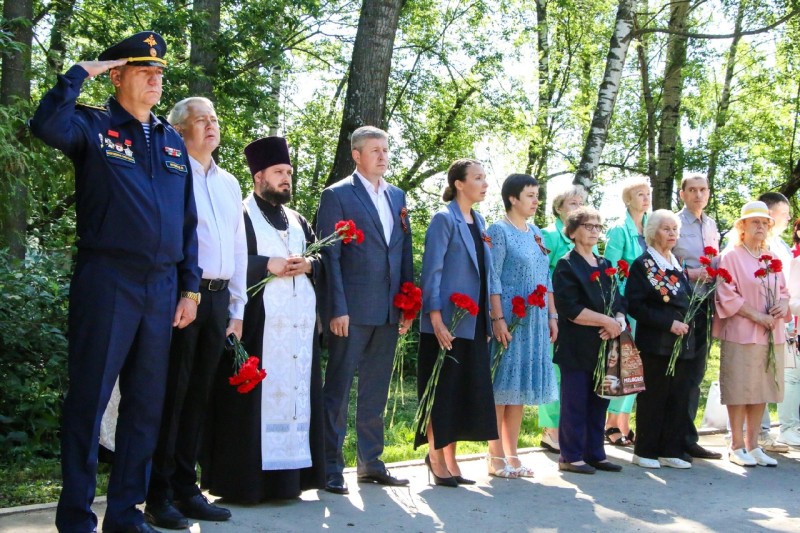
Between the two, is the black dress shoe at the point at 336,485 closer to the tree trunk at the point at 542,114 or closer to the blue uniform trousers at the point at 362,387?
the blue uniform trousers at the point at 362,387

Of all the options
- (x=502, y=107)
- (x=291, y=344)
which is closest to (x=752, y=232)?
(x=291, y=344)

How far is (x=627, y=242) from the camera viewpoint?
25.1 ft

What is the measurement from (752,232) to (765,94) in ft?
55.3

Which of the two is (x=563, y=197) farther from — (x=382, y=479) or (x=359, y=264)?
(x=382, y=479)

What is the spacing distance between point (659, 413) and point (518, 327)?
4.57 feet

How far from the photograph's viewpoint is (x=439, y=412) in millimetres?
5938

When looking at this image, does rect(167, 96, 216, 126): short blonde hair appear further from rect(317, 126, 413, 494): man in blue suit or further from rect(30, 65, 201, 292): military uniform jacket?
rect(317, 126, 413, 494): man in blue suit

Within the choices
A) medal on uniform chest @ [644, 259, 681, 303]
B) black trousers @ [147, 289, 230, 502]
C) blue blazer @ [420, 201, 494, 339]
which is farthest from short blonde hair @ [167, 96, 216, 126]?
medal on uniform chest @ [644, 259, 681, 303]

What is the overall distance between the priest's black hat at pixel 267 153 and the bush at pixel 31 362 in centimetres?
234

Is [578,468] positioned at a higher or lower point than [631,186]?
lower

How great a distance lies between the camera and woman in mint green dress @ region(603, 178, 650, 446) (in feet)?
24.9

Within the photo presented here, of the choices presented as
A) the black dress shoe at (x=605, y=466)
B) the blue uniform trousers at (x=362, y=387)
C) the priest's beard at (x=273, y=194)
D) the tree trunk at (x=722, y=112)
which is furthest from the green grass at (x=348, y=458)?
the tree trunk at (x=722, y=112)

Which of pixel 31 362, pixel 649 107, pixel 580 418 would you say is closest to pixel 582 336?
pixel 580 418

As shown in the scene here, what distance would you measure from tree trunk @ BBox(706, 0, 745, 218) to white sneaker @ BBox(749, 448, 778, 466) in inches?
292
